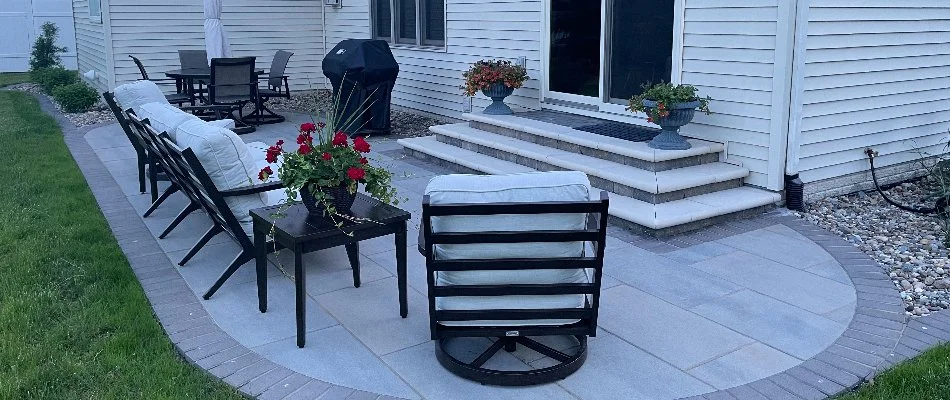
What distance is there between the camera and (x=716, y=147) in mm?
6219

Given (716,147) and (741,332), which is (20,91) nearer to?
(716,147)

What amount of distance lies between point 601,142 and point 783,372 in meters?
3.38

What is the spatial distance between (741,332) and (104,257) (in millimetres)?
3622

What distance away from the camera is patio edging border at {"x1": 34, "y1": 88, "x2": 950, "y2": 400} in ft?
10.3

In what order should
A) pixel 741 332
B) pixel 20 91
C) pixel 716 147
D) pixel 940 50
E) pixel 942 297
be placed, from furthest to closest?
1. pixel 20 91
2. pixel 940 50
3. pixel 716 147
4. pixel 942 297
5. pixel 741 332

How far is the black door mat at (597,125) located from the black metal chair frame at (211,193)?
3.41 meters

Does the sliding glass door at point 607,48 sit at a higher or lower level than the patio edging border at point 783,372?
higher

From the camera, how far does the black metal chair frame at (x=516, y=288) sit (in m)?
2.88

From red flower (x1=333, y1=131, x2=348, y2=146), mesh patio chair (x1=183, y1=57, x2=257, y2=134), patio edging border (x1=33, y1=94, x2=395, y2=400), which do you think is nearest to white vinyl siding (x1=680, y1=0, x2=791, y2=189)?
red flower (x1=333, y1=131, x2=348, y2=146)

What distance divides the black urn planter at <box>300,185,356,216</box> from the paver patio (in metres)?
0.56

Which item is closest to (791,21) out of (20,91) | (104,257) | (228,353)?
(228,353)

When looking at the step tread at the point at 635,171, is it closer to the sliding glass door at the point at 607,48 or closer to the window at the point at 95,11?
the sliding glass door at the point at 607,48

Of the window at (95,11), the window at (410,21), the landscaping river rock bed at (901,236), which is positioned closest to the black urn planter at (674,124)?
the landscaping river rock bed at (901,236)

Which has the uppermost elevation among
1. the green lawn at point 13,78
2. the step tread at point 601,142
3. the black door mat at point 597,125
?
the green lawn at point 13,78
